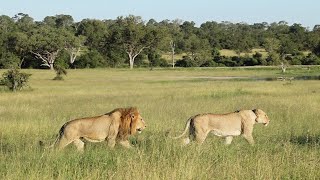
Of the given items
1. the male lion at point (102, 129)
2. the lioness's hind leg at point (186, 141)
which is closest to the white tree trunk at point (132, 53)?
the lioness's hind leg at point (186, 141)

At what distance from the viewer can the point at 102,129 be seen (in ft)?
29.0

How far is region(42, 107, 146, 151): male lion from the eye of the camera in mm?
8664

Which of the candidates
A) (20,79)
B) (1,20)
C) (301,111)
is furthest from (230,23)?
(301,111)

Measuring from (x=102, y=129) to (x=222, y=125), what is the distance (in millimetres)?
2391

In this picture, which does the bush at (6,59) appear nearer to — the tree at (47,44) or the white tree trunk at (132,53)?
the tree at (47,44)

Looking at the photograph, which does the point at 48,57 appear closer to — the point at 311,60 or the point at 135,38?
the point at 135,38

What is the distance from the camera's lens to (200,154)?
7.90 m

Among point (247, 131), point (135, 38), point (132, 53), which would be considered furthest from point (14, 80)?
point (132, 53)

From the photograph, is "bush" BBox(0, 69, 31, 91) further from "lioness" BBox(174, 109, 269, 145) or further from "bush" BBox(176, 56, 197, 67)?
"bush" BBox(176, 56, 197, 67)

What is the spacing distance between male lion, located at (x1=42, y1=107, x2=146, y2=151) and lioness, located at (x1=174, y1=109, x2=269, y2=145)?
112 centimetres

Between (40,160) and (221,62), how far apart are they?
88421 mm

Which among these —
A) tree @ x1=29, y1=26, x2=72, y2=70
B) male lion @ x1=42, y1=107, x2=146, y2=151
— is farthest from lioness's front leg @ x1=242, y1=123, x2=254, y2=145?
tree @ x1=29, y1=26, x2=72, y2=70

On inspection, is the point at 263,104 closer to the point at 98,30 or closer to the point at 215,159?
the point at 215,159

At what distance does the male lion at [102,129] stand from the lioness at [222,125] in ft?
3.68
